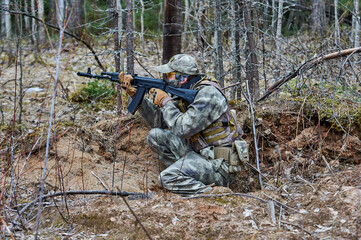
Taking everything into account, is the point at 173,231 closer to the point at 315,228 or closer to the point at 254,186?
the point at 315,228

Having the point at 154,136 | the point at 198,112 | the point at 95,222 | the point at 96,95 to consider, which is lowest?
the point at 95,222

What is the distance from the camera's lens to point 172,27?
21.2 ft

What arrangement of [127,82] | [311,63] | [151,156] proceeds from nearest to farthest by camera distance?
[127,82] < [311,63] < [151,156]

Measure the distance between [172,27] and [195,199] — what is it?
3.42 meters

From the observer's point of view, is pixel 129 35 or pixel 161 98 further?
pixel 129 35

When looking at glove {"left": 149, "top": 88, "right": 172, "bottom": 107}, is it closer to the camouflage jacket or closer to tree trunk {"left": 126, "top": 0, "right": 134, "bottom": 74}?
the camouflage jacket

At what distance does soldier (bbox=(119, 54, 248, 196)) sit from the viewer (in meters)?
4.50

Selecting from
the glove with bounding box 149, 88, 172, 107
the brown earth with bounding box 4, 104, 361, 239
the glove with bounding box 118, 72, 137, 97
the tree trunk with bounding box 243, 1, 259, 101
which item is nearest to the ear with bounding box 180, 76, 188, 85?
the glove with bounding box 149, 88, 172, 107

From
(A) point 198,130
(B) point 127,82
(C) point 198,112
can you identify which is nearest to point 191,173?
(A) point 198,130

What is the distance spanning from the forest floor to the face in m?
1.03

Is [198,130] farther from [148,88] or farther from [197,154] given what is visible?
[148,88]

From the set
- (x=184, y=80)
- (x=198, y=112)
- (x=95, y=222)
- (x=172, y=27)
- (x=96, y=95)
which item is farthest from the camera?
(x=96, y=95)

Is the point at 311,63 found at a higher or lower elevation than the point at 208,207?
higher

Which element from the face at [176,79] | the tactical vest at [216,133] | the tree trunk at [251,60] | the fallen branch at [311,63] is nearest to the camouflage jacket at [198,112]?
the tactical vest at [216,133]
